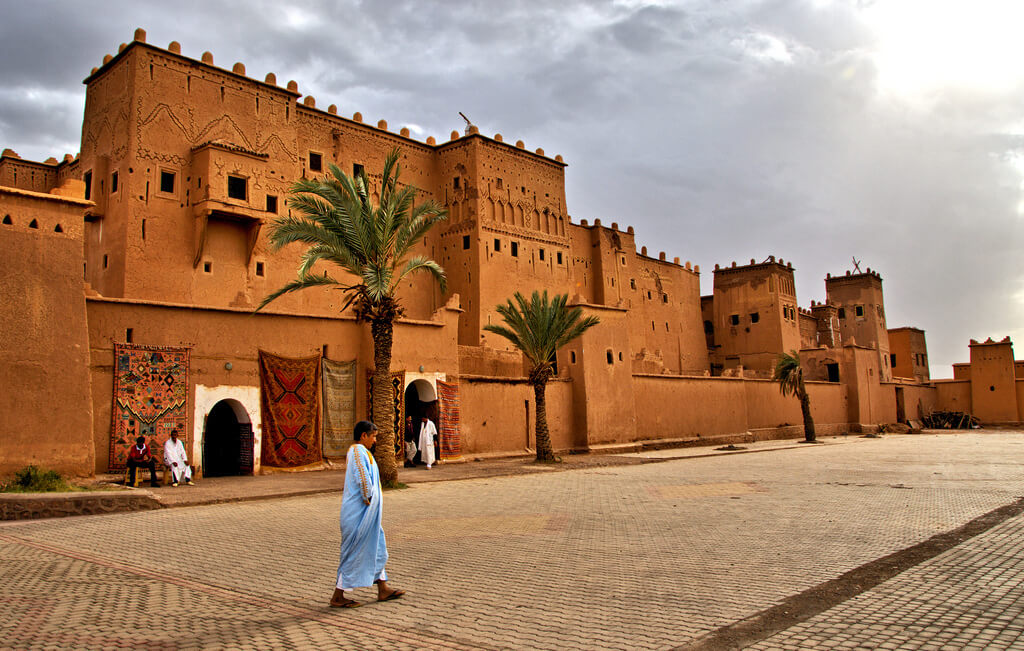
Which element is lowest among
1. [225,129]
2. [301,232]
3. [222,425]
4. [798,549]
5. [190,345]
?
[798,549]

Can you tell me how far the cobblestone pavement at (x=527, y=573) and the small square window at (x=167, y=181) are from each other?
14.9 m

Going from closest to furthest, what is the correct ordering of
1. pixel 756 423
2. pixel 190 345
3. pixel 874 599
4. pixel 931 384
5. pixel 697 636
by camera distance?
pixel 697 636, pixel 874 599, pixel 190 345, pixel 756 423, pixel 931 384

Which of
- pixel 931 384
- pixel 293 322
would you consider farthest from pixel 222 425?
pixel 931 384

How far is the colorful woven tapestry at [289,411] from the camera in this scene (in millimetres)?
17547

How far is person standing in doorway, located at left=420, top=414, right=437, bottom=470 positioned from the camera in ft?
64.7

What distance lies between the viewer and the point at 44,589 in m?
6.23

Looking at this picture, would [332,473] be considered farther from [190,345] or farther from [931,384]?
[931,384]

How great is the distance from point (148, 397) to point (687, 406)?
21158mm

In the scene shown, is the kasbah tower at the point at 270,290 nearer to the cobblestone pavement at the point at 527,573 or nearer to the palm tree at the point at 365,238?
the palm tree at the point at 365,238

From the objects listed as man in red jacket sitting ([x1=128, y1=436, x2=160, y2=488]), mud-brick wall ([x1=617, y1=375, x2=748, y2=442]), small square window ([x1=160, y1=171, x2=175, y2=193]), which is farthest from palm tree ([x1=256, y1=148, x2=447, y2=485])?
mud-brick wall ([x1=617, y1=375, x2=748, y2=442])

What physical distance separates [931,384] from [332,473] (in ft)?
154

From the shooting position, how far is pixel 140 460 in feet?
46.9

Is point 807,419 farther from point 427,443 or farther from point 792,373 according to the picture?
point 427,443

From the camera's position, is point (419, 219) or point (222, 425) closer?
point (419, 219)
